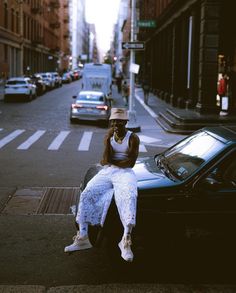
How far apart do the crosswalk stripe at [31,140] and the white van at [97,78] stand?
16.2 meters

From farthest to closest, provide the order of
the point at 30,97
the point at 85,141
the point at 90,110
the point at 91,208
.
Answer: the point at 30,97, the point at 90,110, the point at 85,141, the point at 91,208

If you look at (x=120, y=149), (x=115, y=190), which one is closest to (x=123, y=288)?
(x=115, y=190)

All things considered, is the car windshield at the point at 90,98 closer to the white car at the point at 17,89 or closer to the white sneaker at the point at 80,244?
the white car at the point at 17,89

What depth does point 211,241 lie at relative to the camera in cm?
543

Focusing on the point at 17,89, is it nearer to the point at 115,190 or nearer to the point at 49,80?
the point at 49,80

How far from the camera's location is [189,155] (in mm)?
6305

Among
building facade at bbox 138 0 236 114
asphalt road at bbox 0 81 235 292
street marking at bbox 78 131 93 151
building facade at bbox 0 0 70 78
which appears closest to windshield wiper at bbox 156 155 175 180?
asphalt road at bbox 0 81 235 292

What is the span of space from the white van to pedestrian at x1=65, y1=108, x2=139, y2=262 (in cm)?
2903

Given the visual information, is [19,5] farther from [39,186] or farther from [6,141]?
[39,186]

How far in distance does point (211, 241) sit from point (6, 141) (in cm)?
1217

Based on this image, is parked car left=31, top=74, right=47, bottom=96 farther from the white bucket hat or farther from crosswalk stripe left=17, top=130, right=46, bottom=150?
the white bucket hat

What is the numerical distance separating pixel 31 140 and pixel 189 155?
11288 mm

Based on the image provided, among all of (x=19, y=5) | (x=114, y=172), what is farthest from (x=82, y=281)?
(x=19, y=5)

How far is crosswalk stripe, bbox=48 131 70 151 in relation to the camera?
1536cm
